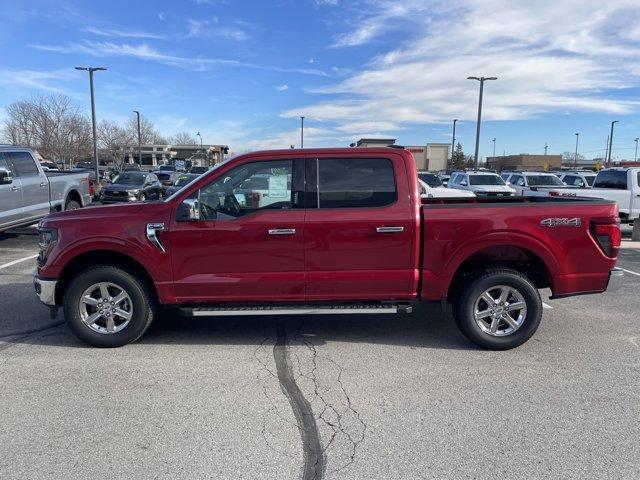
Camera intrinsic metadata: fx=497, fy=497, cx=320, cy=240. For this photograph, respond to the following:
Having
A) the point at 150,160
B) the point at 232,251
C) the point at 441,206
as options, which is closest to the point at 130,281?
the point at 232,251

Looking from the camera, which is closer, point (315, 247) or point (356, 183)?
point (315, 247)

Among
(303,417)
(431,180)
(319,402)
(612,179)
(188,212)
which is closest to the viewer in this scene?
(303,417)

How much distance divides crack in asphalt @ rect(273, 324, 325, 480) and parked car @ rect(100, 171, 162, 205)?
50.2 feet

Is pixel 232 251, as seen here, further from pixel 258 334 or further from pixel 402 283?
pixel 402 283

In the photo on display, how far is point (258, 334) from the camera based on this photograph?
5.26 meters

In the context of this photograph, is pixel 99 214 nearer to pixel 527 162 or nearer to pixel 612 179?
pixel 612 179

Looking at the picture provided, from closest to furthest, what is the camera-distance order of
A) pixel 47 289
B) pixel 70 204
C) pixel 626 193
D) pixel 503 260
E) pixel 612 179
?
pixel 47 289 < pixel 503 260 < pixel 70 204 < pixel 626 193 < pixel 612 179

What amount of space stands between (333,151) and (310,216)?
0.68 m

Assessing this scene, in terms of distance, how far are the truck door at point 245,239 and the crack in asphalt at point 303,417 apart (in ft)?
1.93

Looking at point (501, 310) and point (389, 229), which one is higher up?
point (389, 229)

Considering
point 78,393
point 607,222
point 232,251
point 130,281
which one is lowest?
point 78,393

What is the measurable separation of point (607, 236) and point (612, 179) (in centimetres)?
1097

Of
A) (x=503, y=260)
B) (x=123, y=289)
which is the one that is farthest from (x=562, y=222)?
(x=123, y=289)

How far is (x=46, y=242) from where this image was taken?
477 centimetres
